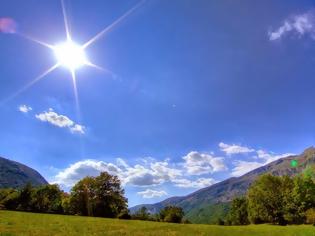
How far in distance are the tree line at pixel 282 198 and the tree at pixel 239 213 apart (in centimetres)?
3769

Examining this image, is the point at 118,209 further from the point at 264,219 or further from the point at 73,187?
the point at 264,219

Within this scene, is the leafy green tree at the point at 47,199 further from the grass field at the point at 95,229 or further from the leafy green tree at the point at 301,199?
the leafy green tree at the point at 301,199

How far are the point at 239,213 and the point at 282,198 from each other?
5408cm

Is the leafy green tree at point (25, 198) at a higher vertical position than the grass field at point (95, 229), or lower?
higher

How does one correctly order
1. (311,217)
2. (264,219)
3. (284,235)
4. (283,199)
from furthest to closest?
1. (264,219)
2. (283,199)
3. (311,217)
4. (284,235)

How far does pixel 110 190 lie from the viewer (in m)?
110

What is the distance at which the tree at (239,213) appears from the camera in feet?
510

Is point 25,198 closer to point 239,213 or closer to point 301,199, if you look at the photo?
point 301,199

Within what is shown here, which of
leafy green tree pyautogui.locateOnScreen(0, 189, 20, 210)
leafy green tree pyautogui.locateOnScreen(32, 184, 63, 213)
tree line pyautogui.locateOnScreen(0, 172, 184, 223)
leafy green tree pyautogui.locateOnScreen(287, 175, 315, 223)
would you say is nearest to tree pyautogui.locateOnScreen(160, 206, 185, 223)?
tree line pyautogui.locateOnScreen(0, 172, 184, 223)

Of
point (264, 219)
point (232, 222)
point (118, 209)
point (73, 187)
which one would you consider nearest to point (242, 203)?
point (232, 222)

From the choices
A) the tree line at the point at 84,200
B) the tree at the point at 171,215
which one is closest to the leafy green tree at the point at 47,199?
the tree line at the point at 84,200

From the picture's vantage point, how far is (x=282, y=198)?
10612 centimetres

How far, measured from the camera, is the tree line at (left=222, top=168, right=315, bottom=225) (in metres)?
101

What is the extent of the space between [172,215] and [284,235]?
292 ft
